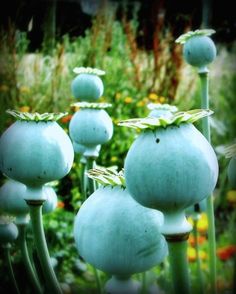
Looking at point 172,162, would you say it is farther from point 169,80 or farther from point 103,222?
point 169,80

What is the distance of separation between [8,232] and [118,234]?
0.40 meters

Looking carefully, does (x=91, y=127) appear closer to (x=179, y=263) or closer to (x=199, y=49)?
(x=199, y=49)

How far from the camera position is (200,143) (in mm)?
398

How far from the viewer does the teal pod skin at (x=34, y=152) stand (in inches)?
20.1

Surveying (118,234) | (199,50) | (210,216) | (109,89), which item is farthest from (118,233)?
(109,89)

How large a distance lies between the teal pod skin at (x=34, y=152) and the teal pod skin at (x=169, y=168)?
144 mm

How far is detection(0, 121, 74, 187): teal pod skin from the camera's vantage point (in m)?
0.51

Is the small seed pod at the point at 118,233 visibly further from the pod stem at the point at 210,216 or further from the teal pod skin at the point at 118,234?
the pod stem at the point at 210,216

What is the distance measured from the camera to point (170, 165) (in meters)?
0.38

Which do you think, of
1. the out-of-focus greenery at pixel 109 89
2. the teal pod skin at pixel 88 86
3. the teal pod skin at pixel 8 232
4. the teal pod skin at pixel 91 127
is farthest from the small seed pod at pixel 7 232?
the out-of-focus greenery at pixel 109 89

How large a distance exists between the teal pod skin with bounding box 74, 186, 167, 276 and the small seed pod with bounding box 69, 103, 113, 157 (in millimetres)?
351

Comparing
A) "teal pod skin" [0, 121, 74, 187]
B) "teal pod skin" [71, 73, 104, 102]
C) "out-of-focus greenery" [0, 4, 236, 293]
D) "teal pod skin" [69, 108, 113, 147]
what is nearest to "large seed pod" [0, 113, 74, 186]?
"teal pod skin" [0, 121, 74, 187]

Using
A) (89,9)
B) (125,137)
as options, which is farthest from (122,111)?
(89,9)

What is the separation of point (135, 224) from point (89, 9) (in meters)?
3.80
